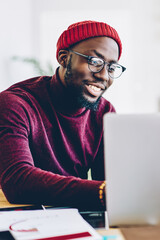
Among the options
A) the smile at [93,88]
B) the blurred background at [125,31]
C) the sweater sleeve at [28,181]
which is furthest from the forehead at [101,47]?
the blurred background at [125,31]

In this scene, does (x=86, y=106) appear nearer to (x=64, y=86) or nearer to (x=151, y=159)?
(x=64, y=86)

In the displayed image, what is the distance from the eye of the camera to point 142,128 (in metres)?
0.67

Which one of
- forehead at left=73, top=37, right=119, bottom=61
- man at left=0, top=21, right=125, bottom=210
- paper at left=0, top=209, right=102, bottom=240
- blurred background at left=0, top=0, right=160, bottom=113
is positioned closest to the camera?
paper at left=0, top=209, right=102, bottom=240

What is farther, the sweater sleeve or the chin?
the chin

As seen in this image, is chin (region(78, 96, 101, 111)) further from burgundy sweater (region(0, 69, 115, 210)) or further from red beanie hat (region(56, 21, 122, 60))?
red beanie hat (region(56, 21, 122, 60))

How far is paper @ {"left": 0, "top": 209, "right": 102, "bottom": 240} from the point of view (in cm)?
66

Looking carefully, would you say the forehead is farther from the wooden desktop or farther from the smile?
the wooden desktop

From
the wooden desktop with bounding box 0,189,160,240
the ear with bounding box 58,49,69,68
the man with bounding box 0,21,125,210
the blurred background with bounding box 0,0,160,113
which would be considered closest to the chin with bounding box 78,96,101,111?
the man with bounding box 0,21,125,210

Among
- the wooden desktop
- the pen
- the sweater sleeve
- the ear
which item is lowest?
the wooden desktop

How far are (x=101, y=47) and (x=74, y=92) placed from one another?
226mm

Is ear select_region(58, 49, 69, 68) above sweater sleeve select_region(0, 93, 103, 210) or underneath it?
above

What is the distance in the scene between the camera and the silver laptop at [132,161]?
67 centimetres

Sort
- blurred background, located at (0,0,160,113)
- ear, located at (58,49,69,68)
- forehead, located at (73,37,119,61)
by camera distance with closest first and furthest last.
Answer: forehead, located at (73,37,119,61) < ear, located at (58,49,69,68) < blurred background, located at (0,0,160,113)

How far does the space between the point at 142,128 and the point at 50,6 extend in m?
3.64
